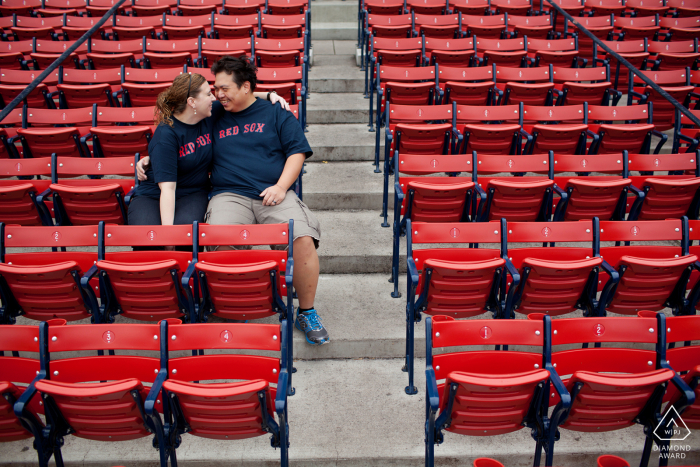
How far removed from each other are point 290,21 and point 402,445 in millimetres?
5473

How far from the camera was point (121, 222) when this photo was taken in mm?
3432

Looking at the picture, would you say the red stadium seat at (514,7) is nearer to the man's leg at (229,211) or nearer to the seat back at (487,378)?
the man's leg at (229,211)

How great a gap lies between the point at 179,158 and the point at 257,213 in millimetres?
558

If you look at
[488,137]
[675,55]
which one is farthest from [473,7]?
[488,137]

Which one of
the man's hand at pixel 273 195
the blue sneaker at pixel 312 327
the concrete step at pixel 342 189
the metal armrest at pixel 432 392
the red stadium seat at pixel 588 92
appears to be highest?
the red stadium seat at pixel 588 92

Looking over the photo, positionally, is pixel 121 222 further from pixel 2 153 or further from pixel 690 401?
pixel 690 401

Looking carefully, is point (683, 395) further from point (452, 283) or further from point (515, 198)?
point (515, 198)

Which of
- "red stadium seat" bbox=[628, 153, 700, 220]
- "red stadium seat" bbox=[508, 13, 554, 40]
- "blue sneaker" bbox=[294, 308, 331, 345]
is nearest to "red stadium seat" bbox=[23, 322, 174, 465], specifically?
"blue sneaker" bbox=[294, 308, 331, 345]

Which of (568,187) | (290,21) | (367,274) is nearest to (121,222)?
(367,274)

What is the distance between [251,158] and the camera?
3318mm

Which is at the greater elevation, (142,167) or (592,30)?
(592,30)

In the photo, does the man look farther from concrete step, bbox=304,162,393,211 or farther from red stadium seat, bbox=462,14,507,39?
red stadium seat, bbox=462,14,507,39

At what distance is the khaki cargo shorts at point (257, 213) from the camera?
10.1ft

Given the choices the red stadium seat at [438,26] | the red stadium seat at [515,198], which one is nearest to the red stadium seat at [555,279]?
the red stadium seat at [515,198]
